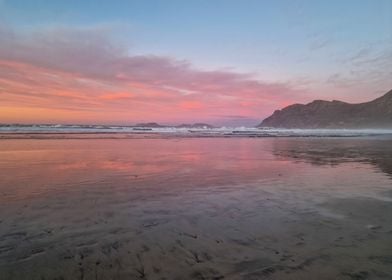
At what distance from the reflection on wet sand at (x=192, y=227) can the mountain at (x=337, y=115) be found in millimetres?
104881

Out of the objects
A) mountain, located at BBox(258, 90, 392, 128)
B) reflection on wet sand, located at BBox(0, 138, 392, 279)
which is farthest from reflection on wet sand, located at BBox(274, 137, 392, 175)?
mountain, located at BBox(258, 90, 392, 128)

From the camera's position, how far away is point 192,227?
5332mm

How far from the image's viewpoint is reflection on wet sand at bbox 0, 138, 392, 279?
3846 millimetres

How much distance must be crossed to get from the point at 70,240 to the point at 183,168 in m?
7.98

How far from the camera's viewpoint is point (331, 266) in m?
3.92

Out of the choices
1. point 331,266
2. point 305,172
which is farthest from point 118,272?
point 305,172

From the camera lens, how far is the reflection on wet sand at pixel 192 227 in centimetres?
385

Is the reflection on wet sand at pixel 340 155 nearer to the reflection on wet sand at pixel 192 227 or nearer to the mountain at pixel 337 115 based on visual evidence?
the reflection on wet sand at pixel 192 227

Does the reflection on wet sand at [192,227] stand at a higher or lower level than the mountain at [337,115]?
lower

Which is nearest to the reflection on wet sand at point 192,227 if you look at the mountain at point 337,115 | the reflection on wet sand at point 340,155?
the reflection on wet sand at point 340,155

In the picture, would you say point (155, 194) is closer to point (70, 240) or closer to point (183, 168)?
point (70, 240)

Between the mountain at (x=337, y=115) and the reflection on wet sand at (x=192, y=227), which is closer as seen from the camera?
the reflection on wet sand at (x=192, y=227)

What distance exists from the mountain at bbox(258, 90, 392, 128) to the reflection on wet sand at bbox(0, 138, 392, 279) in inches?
4129

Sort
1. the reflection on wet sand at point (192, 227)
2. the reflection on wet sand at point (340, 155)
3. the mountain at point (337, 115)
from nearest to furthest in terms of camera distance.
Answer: the reflection on wet sand at point (192, 227)
the reflection on wet sand at point (340, 155)
the mountain at point (337, 115)
